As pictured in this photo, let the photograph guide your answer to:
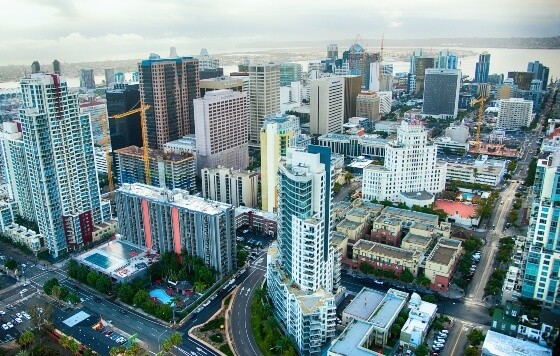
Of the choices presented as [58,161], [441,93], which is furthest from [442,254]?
[441,93]

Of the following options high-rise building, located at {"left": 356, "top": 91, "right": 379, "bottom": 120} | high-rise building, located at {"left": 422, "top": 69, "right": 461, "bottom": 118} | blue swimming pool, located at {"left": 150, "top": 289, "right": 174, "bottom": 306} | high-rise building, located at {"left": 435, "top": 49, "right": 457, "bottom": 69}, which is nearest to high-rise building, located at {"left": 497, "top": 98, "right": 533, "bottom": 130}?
high-rise building, located at {"left": 422, "top": 69, "right": 461, "bottom": 118}

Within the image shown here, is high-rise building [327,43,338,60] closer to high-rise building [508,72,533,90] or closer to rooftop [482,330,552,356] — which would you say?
high-rise building [508,72,533,90]

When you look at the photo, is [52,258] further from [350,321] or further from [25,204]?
[350,321]

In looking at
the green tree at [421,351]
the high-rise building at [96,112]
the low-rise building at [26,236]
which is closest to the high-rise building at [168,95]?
the high-rise building at [96,112]

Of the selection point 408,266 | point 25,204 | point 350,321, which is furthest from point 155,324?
point 25,204

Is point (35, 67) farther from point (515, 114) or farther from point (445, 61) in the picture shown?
point (445, 61)
